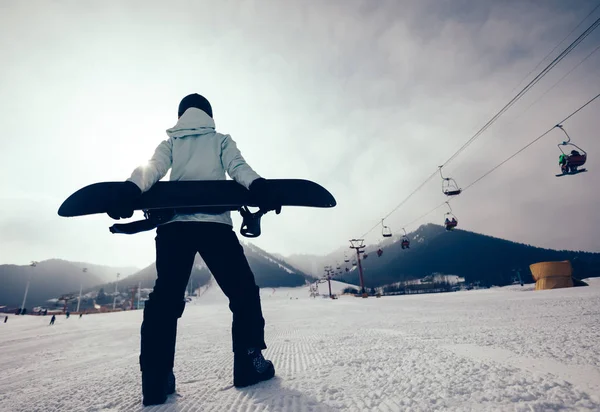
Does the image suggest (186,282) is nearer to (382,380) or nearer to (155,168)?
(155,168)

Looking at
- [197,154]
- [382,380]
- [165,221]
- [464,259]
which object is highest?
[464,259]

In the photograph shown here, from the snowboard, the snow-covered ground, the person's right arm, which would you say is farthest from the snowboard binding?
the snow-covered ground

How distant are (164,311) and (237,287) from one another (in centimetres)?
50

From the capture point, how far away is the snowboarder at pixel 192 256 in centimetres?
176

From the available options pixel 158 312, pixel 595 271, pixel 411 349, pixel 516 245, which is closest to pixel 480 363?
pixel 411 349

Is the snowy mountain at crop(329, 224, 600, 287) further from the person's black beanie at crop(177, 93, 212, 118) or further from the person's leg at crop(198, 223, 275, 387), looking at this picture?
the person's black beanie at crop(177, 93, 212, 118)

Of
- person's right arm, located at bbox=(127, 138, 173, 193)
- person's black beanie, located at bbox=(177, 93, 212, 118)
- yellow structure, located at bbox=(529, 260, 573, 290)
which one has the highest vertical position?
person's black beanie, located at bbox=(177, 93, 212, 118)

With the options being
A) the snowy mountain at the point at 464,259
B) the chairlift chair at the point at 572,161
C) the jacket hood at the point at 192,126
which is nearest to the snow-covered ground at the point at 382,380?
the jacket hood at the point at 192,126

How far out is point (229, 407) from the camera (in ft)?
4.63

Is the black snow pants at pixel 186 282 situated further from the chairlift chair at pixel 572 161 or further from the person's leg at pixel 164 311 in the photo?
the chairlift chair at pixel 572 161

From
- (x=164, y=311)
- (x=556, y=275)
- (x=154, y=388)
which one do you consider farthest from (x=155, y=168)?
(x=556, y=275)

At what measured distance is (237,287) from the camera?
1.99 m

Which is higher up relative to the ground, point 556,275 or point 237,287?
point 237,287

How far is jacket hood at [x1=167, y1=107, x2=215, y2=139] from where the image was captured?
2387 mm
